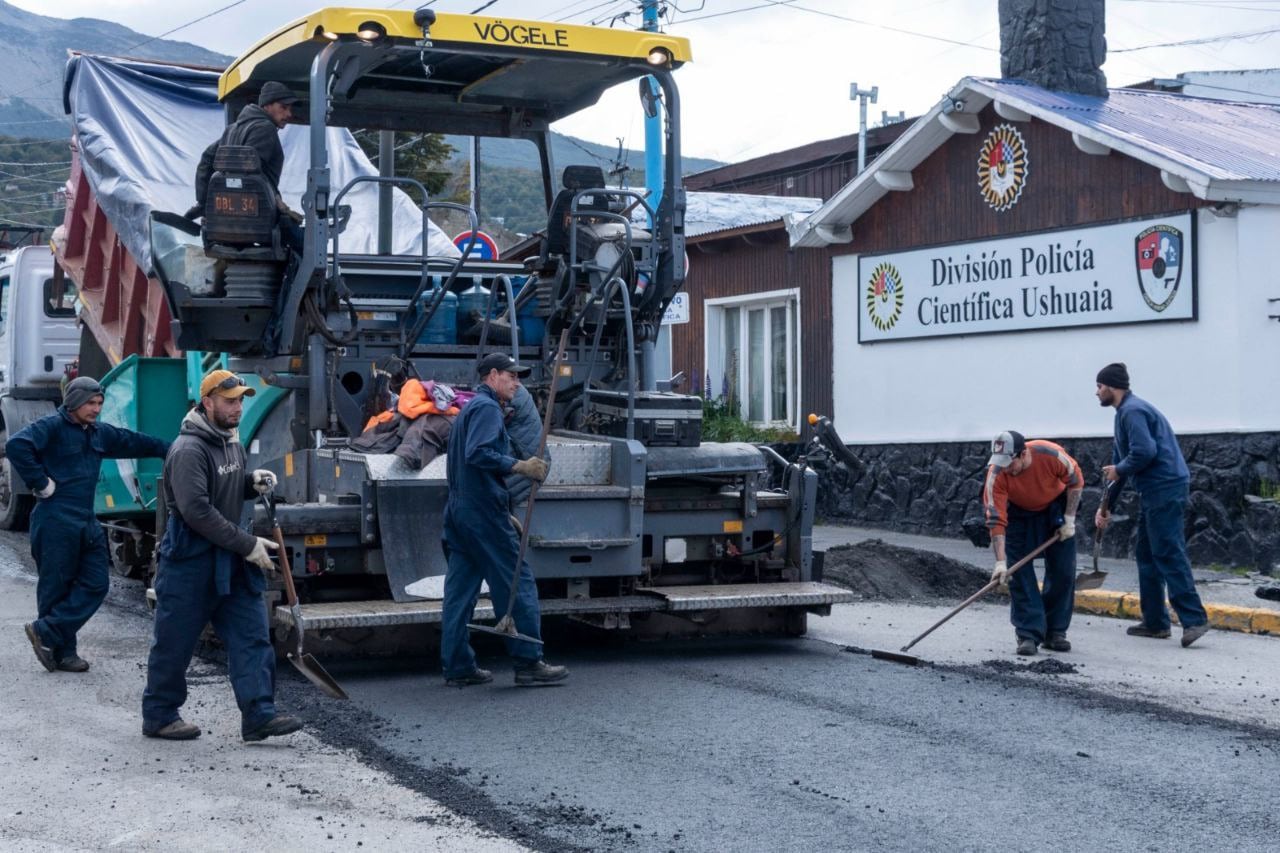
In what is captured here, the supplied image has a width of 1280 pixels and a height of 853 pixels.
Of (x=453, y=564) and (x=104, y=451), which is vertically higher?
(x=104, y=451)

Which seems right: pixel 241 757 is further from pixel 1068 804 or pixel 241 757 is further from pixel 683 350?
pixel 683 350

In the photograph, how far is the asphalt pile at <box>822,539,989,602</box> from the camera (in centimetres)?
1316

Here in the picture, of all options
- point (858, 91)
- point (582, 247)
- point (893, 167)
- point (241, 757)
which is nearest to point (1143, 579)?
point (582, 247)

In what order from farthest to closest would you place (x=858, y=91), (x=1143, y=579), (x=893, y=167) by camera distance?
(x=858, y=91)
(x=893, y=167)
(x=1143, y=579)

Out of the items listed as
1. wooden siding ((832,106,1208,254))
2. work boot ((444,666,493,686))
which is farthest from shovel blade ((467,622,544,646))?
wooden siding ((832,106,1208,254))

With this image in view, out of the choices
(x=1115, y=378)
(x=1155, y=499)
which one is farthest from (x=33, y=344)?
(x=1155, y=499)

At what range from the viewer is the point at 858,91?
32.7 m

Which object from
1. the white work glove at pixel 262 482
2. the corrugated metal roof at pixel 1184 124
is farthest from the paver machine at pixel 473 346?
the corrugated metal roof at pixel 1184 124

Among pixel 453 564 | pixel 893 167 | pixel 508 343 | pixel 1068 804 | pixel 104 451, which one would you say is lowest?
pixel 1068 804

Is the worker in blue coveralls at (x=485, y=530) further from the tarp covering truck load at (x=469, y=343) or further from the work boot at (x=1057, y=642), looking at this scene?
the work boot at (x=1057, y=642)

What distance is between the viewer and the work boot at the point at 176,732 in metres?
7.53

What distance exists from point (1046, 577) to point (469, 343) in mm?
3829

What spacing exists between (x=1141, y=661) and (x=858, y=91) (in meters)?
24.1

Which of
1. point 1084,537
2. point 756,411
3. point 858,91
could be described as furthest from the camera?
point 858,91
